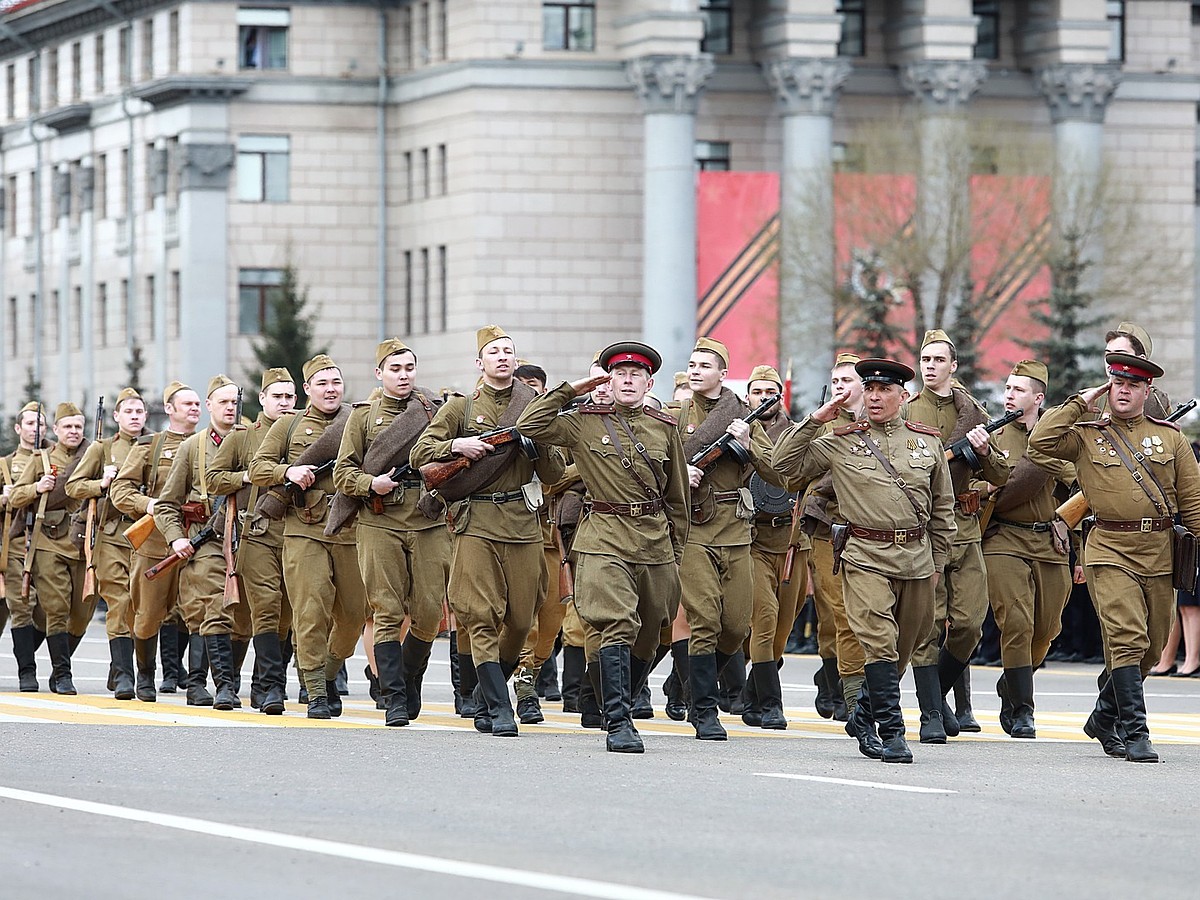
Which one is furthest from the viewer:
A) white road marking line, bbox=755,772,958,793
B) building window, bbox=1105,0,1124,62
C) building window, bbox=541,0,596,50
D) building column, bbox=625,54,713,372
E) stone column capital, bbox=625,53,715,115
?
building window, bbox=1105,0,1124,62

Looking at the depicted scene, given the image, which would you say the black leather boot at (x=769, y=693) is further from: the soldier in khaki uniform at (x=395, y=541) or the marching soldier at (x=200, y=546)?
the marching soldier at (x=200, y=546)

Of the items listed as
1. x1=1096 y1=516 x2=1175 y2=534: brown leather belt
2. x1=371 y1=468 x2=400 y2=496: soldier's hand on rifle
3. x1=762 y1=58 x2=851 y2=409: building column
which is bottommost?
x1=1096 y1=516 x2=1175 y2=534: brown leather belt

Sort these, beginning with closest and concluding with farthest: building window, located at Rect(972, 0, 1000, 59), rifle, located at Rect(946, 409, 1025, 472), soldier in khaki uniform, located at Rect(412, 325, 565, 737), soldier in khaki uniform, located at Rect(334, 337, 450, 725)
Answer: soldier in khaki uniform, located at Rect(412, 325, 565, 737), rifle, located at Rect(946, 409, 1025, 472), soldier in khaki uniform, located at Rect(334, 337, 450, 725), building window, located at Rect(972, 0, 1000, 59)

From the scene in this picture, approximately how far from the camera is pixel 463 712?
17391mm

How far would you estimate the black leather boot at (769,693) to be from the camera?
17.0 metres

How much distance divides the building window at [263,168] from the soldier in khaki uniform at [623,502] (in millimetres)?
52434

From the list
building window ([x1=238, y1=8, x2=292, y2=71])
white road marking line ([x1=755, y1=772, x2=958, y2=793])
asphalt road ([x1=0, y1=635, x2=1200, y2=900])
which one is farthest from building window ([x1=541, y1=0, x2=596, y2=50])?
white road marking line ([x1=755, y1=772, x2=958, y2=793])

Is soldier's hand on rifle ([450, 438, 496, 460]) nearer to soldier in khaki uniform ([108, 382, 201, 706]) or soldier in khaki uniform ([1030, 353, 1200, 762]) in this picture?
soldier in khaki uniform ([1030, 353, 1200, 762])

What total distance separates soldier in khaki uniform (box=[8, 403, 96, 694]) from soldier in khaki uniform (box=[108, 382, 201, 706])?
3.10 ft

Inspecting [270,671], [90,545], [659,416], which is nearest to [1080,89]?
[90,545]

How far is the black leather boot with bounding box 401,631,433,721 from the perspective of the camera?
55.1ft

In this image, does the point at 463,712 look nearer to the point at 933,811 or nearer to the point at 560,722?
the point at 560,722

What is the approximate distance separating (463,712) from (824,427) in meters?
3.37

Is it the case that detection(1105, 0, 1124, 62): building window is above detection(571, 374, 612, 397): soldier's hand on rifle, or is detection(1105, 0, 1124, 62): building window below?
above
